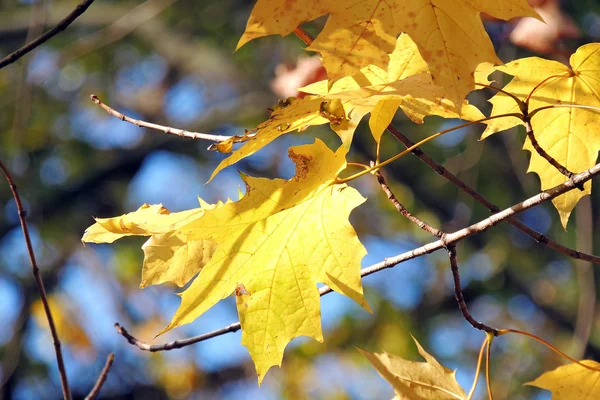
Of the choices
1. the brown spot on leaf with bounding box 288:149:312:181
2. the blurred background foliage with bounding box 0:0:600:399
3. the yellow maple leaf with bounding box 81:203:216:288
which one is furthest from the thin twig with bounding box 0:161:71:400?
the blurred background foliage with bounding box 0:0:600:399

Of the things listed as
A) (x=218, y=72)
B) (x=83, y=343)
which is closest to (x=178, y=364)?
(x=83, y=343)

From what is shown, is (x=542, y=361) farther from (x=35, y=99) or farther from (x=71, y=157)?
(x=35, y=99)

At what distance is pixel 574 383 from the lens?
925 mm

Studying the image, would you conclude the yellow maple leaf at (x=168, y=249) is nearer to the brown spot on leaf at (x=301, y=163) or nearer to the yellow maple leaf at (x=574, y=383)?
the brown spot on leaf at (x=301, y=163)

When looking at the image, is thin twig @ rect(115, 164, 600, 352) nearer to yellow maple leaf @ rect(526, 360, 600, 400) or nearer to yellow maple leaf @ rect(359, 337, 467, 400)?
yellow maple leaf @ rect(359, 337, 467, 400)

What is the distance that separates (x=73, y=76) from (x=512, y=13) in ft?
15.8

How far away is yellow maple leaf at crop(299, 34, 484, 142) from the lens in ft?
2.39

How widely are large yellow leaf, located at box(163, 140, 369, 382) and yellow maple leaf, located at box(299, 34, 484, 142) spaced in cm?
7

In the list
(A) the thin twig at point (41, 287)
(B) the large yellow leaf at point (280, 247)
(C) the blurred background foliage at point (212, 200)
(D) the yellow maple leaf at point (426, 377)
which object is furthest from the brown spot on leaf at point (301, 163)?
(C) the blurred background foliage at point (212, 200)

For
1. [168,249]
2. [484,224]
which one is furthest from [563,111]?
[168,249]

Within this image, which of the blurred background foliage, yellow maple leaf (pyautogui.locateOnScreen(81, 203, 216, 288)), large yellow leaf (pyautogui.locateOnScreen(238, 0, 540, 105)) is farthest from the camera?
the blurred background foliage

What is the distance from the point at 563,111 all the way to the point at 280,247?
0.50m

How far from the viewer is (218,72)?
434cm

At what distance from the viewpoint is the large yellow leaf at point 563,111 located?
0.96m
